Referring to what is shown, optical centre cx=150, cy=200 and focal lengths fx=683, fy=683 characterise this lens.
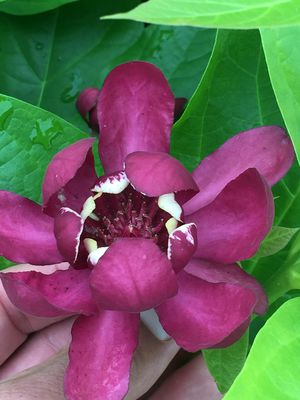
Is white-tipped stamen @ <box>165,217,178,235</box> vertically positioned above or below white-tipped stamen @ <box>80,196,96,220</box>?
below

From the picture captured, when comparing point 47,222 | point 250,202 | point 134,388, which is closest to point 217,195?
point 250,202

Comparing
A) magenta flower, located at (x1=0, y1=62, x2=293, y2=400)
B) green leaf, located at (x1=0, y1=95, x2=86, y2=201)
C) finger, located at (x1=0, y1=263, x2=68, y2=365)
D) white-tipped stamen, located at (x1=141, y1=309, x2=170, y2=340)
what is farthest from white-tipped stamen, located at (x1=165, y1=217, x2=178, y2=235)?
finger, located at (x1=0, y1=263, x2=68, y2=365)

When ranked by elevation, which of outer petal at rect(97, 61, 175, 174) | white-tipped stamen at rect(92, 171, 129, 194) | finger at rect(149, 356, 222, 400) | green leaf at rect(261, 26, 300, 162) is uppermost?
green leaf at rect(261, 26, 300, 162)

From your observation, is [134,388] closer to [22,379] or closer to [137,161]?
[22,379]

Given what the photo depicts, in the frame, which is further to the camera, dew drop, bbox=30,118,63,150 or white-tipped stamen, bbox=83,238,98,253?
dew drop, bbox=30,118,63,150

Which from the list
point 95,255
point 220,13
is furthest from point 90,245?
point 220,13

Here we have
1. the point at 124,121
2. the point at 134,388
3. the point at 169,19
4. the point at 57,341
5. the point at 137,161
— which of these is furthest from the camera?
the point at 57,341

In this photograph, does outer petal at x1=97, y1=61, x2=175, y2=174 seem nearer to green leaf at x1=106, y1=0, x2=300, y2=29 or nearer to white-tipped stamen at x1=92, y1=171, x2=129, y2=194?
white-tipped stamen at x1=92, y1=171, x2=129, y2=194
